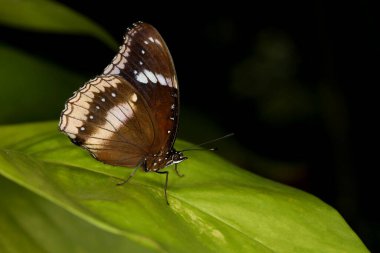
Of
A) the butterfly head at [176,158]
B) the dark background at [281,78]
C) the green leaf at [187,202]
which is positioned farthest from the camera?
the dark background at [281,78]

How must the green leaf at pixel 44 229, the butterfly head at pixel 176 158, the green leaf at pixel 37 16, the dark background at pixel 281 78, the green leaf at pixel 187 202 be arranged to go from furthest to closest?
the dark background at pixel 281 78
the green leaf at pixel 37 16
the butterfly head at pixel 176 158
the green leaf at pixel 44 229
the green leaf at pixel 187 202

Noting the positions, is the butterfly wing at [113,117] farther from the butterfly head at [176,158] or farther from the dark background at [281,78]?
the dark background at [281,78]

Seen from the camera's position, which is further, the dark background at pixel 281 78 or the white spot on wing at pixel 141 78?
the dark background at pixel 281 78

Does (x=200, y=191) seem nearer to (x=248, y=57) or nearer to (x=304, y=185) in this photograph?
(x=304, y=185)

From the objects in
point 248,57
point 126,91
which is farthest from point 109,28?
point 126,91

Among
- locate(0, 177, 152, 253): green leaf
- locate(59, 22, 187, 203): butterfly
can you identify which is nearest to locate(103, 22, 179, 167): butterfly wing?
locate(59, 22, 187, 203): butterfly

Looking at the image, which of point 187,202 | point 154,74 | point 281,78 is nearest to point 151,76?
point 154,74

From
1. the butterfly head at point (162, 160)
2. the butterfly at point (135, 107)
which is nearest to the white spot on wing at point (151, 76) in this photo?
the butterfly at point (135, 107)
